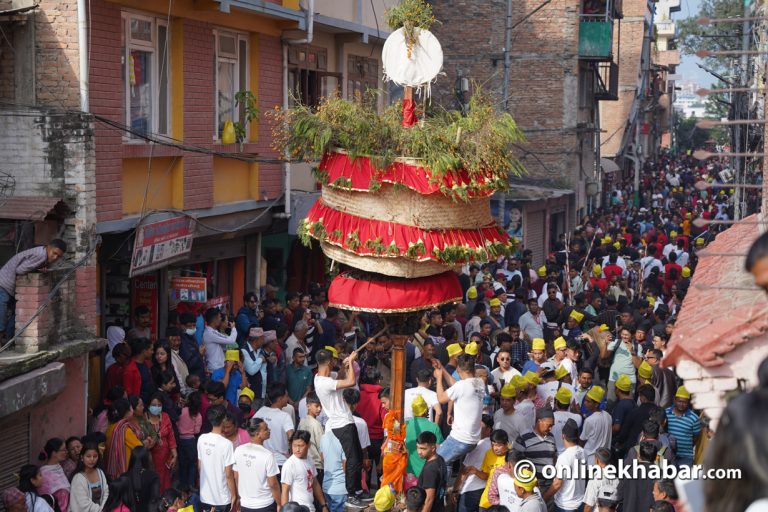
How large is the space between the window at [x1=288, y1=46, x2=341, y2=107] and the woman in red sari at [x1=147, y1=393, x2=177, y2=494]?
729cm

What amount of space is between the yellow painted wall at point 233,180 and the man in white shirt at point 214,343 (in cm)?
245

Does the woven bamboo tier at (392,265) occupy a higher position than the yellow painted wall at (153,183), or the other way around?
the yellow painted wall at (153,183)

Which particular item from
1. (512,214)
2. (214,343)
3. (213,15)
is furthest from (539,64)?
(214,343)

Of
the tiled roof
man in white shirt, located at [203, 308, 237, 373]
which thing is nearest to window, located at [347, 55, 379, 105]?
man in white shirt, located at [203, 308, 237, 373]

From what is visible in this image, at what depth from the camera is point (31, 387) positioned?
34.3 feet

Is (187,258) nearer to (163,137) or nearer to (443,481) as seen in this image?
(163,137)

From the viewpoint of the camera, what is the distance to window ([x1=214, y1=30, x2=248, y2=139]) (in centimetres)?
1548

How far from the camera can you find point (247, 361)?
13.0 m

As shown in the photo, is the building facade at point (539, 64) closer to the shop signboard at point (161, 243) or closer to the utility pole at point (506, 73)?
the utility pole at point (506, 73)

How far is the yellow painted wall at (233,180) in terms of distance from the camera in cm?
1559

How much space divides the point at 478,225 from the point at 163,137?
17.2 ft

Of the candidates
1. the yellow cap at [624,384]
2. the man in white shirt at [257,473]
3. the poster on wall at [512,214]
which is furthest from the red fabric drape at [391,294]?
the poster on wall at [512,214]

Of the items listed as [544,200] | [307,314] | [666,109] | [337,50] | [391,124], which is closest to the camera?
[391,124]

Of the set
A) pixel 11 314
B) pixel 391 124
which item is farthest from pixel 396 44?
pixel 11 314
